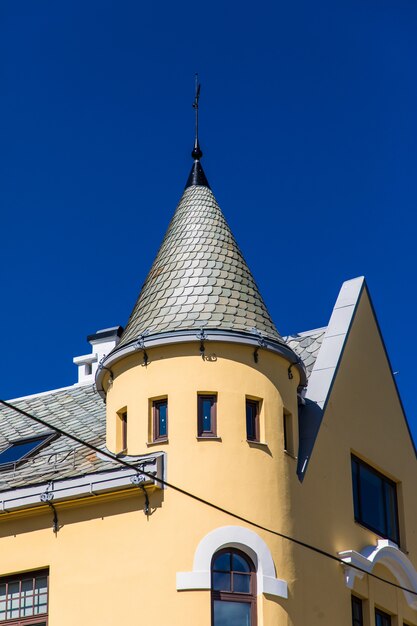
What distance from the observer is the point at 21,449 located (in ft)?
99.5

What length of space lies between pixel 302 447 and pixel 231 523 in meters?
2.93

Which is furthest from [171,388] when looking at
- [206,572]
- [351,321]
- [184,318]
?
[351,321]

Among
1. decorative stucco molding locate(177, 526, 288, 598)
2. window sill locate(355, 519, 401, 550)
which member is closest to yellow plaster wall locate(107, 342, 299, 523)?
decorative stucco molding locate(177, 526, 288, 598)

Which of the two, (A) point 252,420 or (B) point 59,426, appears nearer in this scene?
(A) point 252,420

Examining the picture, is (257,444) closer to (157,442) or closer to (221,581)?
(157,442)

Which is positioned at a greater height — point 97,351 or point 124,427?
point 97,351

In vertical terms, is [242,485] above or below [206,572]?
above

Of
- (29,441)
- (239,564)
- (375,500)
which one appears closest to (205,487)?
(239,564)

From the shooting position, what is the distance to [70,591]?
25625 millimetres

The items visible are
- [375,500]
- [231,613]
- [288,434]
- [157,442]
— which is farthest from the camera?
[375,500]

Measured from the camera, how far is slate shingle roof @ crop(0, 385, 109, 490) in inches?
1076

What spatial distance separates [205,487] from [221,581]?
1.64m

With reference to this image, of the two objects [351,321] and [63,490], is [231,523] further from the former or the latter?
[351,321]

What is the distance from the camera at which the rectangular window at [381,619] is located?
28087 mm
